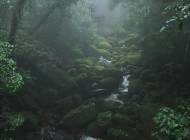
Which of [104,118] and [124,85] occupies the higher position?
[124,85]

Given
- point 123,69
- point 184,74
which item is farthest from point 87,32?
point 184,74

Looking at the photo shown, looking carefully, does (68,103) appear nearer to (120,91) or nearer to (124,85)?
(120,91)

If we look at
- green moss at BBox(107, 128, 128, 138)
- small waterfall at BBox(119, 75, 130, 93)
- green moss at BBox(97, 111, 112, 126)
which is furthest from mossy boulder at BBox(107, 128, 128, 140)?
small waterfall at BBox(119, 75, 130, 93)

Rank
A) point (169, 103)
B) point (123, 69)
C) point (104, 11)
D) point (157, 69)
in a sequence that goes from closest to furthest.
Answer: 1. point (169, 103)
2. point (157, 69)
3. point (123, 69)
4. point (104, 11)

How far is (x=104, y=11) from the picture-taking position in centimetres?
4912

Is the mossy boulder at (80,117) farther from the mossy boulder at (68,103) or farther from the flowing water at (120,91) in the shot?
the flowing water at (120,91)

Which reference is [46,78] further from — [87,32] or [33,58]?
[87,32]

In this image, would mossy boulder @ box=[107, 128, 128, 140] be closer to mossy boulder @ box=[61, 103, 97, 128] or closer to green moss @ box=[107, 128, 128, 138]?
green moss @ box=[107, 128, 128, 138]

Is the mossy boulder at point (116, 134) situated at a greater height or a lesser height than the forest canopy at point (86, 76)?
lesser

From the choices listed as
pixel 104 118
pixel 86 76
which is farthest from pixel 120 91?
pixel 104 118

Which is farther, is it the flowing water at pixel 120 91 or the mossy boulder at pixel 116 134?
the flowing water at pixel 120 91

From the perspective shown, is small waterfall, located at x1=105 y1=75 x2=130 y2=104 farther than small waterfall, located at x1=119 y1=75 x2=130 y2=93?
No

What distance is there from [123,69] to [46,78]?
24.0 ft

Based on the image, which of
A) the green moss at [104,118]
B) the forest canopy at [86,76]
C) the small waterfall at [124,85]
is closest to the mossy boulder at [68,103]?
the forest canopy at [86,76]
